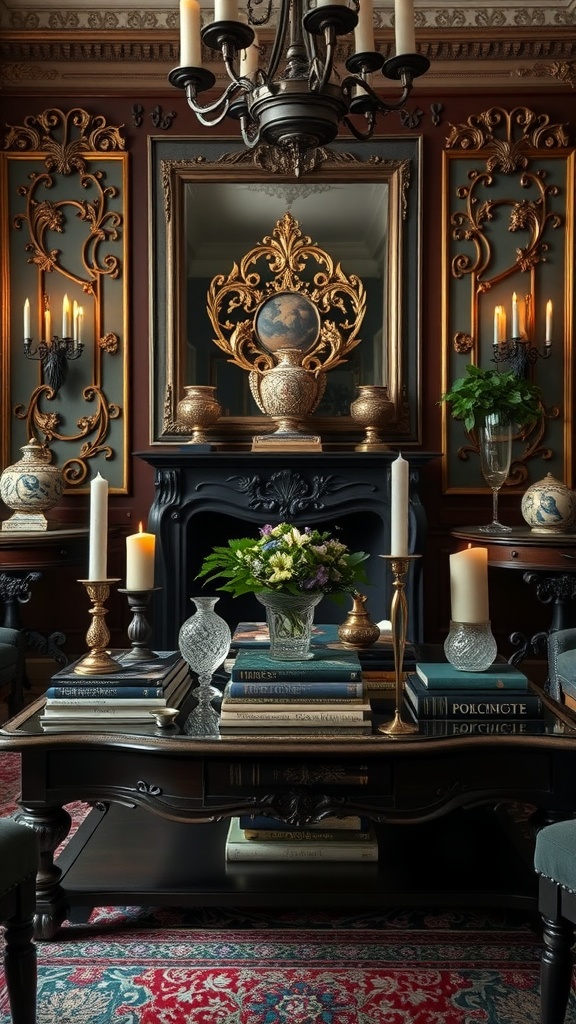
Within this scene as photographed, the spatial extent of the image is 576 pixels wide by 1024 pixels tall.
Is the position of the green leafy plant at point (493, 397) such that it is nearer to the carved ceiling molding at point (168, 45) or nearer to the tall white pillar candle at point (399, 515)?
the carved ceiling molding at point (168, 45)

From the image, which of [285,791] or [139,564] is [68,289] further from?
[285,791]

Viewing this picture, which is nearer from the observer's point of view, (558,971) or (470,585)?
(558,971)

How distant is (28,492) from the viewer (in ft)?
11.9

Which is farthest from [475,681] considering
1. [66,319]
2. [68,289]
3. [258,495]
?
[68,289]

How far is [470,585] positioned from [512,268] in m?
2.67

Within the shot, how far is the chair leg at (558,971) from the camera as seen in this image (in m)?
1.35

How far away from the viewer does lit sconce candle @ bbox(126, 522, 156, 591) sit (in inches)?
76.1

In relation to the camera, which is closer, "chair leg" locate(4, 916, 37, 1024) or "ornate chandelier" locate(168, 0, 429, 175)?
"chair leg" locate(4, 916, 37, 1024)

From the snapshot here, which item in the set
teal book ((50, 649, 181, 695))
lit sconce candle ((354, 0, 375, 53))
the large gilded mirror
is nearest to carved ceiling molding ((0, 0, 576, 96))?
the large gilded mirror

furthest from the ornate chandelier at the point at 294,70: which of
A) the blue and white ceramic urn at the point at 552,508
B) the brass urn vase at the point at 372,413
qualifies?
the blue and white ceramic urn at the point at 552,508

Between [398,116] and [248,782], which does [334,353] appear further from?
[248,782]

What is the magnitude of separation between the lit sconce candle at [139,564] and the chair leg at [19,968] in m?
0.75

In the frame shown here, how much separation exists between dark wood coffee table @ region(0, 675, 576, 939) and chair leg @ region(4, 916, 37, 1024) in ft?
1.15

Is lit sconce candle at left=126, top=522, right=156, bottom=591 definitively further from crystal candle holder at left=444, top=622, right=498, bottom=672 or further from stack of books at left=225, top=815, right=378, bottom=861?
crystal candle holder at left=444, top=622, right=498, bottom=672
